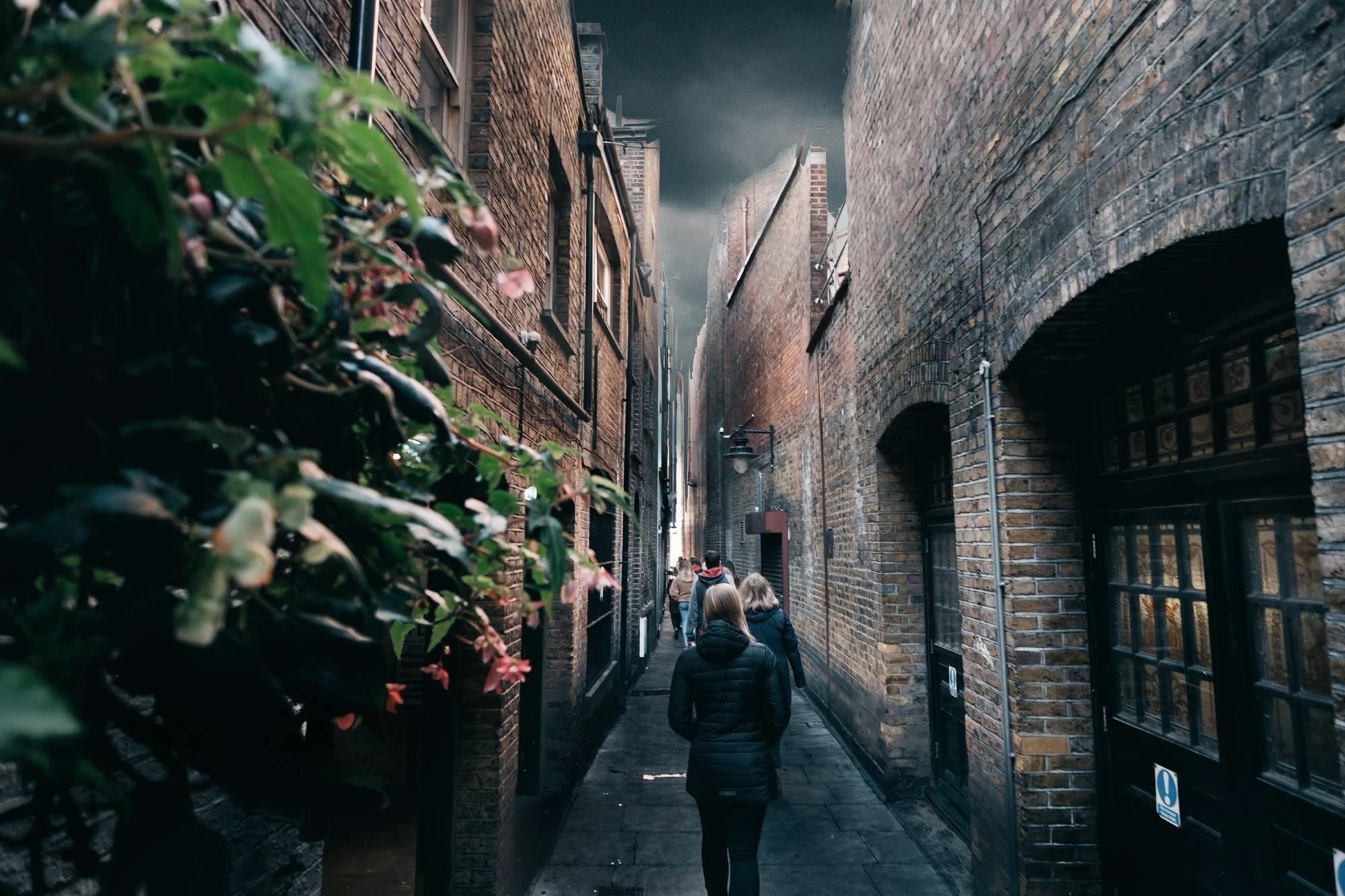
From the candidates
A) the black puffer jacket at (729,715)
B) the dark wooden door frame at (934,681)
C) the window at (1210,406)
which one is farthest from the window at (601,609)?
the window at (1210,406)

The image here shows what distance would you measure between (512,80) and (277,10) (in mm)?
2534

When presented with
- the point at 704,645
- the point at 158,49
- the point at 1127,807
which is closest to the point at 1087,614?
the point at 1127,807

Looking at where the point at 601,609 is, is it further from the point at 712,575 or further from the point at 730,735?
the point at 730,735

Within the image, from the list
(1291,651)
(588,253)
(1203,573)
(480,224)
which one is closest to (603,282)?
(588,253)

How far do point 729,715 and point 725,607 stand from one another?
553mm

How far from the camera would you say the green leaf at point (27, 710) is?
0.48 meters

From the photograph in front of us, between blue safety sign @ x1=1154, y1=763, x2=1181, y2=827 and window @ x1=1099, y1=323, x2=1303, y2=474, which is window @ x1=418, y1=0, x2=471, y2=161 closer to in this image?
window @ x1=1099, y1=323, x2=1303, y2=474

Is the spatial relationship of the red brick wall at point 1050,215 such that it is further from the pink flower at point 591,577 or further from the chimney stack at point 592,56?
the chimney stack at point 592,56

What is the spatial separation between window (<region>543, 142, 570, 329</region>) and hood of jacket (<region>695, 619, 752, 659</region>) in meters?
3.25

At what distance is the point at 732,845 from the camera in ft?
12.2

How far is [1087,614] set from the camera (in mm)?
3561

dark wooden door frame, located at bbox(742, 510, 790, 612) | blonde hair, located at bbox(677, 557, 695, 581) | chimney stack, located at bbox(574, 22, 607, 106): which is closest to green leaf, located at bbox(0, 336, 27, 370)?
chimney stack, located at bbox(574, 22, 607, 106)

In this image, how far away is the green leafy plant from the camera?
23.1 inches

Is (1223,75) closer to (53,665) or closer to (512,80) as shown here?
(53,665)
